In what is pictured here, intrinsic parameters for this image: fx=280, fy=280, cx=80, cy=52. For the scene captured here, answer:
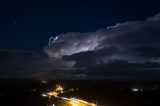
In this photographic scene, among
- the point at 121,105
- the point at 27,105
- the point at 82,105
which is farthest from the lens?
the point at 27,105

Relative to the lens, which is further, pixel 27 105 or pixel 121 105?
pixel 27 105

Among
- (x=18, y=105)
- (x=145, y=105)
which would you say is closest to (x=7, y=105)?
(x=18, y=105)

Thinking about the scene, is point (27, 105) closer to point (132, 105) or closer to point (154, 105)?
point (132, 105)

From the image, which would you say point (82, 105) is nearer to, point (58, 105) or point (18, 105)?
point (58, 105)

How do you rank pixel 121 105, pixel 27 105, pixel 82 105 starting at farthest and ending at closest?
pixel 27 105 → pixel 121 105 → pixel 82 105

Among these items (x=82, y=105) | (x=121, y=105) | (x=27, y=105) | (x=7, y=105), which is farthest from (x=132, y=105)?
(x=7, y=105)

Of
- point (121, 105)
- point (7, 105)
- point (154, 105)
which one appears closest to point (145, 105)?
point (154, 105)

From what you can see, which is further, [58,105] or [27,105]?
[27,105]

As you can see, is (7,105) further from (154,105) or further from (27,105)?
(154,105)
